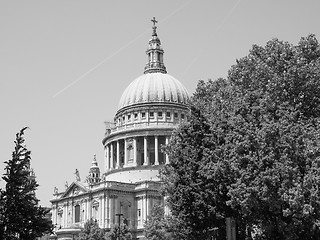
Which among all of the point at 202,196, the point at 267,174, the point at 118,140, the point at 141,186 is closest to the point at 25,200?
the point at 202,196

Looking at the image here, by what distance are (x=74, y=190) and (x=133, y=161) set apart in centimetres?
1267

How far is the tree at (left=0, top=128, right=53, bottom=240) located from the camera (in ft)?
112

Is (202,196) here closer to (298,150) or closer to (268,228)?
(268,228)

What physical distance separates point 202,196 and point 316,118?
31.1 ft

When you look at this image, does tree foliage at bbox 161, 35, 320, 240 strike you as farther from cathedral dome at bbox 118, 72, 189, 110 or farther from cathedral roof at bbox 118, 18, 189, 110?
cathedral roof at bbox 118, 18, 189, 110

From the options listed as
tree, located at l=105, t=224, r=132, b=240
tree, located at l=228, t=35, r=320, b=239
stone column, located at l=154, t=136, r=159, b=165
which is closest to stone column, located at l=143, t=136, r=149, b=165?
stone column, located at l=154, t=136, r=159, b=165

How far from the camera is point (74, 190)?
111062mm

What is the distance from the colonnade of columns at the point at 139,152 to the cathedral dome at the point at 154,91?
31.0 feet

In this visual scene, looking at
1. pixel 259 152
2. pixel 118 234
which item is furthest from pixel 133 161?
pixel 259 152

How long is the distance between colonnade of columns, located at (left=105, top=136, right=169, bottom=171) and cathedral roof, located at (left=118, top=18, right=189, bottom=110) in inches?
372

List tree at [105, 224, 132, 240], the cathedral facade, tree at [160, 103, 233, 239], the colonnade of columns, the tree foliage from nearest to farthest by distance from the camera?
the tree foliage
tree at [160, 103, 233, 239]
tree at [105, 224, 132, 240]
the cathedral facade
the colonnade of columns

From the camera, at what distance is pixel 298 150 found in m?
35.2

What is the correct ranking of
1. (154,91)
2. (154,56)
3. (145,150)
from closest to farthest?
(145,150) < (154,91) < (154,56)

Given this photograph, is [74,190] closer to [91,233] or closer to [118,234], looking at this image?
[91,233]
